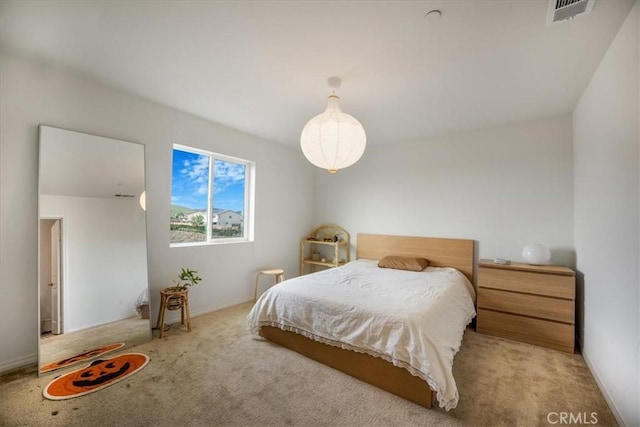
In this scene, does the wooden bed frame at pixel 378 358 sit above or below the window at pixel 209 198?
below

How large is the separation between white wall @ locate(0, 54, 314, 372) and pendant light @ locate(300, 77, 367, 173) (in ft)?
6.10

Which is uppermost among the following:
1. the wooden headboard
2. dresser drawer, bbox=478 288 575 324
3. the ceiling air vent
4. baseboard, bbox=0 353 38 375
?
the ceiling air vent

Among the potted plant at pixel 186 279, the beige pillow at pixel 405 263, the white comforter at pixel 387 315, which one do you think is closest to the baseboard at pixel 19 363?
the potted plant at pixel 186 279

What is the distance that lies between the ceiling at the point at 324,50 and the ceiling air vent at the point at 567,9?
0.07 meters

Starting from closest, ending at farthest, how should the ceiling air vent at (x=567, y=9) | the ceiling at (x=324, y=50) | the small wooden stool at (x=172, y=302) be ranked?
1. the ceiling air vent at (x=567, y=9)
2. the ceiling at (x=324, y=50)
3. the small wooden stool at (x=172, y=302)

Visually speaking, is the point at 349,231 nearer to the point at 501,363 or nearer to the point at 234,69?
the point at 501,363

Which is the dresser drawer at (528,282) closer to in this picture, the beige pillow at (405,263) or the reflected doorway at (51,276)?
the beige pillow at (405,263)

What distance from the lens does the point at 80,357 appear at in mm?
2273

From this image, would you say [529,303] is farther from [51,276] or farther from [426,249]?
[51,276]

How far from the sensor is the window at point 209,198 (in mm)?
3377

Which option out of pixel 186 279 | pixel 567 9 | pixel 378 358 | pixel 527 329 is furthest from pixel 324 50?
pixel 527 329

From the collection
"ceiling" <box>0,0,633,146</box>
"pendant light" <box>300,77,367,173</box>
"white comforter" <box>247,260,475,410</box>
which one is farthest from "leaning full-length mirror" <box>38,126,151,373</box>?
"pendant light" <box>300,77,367,173</box>

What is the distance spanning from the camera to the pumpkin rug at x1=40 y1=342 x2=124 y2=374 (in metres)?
2.10

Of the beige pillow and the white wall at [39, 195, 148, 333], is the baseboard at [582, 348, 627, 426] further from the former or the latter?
the white wall at [39, 195, 148, 333]
